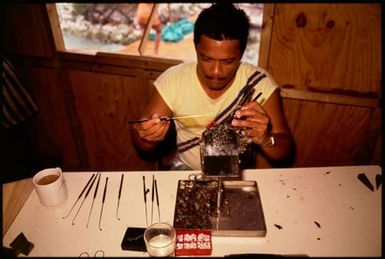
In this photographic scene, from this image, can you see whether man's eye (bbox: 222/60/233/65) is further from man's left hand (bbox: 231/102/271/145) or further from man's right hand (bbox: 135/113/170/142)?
man's right hand (bbox: 135/113/170/142)

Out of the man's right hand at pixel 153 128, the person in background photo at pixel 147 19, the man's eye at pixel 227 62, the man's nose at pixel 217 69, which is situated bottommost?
the man's right hand at pixel 153 128

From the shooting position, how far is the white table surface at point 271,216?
1.74 metres

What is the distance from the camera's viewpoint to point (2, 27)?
3555 millimetres

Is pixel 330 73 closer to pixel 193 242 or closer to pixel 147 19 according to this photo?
pixel 147 19

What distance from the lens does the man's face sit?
219cm

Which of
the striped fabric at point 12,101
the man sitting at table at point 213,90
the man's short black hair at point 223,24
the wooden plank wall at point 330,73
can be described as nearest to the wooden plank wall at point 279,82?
the wooden plank wall at point 330,73

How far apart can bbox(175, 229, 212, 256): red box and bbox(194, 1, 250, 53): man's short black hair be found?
4.40 feet

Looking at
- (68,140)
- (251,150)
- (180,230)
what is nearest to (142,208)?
(180,230)

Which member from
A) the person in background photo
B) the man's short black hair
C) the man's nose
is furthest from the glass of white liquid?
the person in background photo

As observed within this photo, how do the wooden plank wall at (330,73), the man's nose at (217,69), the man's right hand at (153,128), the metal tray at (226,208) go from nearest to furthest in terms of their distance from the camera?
1. the metal tray at (226,208)
2. the man's right hand at (153,128)
3. the man's nose at (217,69)
4. the wooden plank wall at (330,73)

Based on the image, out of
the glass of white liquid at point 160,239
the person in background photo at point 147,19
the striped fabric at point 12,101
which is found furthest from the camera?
the person in background photo at point 147,19

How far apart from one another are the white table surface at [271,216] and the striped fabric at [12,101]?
5.42ft

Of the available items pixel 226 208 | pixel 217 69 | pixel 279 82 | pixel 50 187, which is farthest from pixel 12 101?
pixel 279 82

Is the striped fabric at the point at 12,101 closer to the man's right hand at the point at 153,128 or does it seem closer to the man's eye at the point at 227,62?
the man's right hand at the point at 153,128
